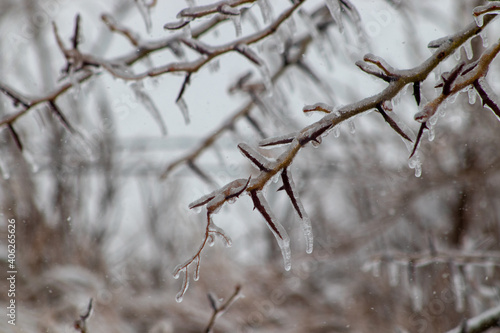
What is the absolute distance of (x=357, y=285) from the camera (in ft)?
10.9

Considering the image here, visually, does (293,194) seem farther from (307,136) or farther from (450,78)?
(450,78)

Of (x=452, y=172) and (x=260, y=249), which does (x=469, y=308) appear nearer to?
(x=452, y=172)

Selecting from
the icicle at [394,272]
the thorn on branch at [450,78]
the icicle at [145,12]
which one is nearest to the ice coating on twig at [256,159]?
the thorn on branch at [450,78]

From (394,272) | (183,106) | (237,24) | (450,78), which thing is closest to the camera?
(450,78)

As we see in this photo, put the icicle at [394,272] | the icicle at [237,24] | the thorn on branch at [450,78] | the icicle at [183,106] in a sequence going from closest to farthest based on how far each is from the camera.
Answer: the thorn on branch at [450,78] → the icicle at [237,24] → the icicle at [183,106] → the icicle at [394,272]

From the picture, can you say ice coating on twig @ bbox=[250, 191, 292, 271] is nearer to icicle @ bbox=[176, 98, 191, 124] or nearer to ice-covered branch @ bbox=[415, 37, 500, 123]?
ice-covered branch @ bbox=[415, 37, 500, 123]

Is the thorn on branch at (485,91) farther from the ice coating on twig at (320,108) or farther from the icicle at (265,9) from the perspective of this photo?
the icicle at (265,9)

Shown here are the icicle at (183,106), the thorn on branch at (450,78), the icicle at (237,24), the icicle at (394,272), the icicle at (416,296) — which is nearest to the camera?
the thorn on branch at (450,78)

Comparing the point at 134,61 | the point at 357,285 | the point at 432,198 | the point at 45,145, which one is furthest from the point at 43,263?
the point at 432,198

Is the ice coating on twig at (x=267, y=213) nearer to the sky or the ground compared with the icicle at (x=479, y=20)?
nearer to the ground

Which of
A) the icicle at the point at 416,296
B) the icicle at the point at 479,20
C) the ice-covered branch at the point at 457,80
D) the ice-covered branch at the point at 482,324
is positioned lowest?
the icicle at the point at 416,296

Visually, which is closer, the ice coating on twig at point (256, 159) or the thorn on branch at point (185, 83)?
the ice coating on twig at point (256, 159)

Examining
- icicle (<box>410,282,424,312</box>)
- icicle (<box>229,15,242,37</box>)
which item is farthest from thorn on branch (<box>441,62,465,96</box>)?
icicle (<box>410,282,424,312</box>)

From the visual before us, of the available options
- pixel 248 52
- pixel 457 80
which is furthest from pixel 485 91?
pixel 248 52
